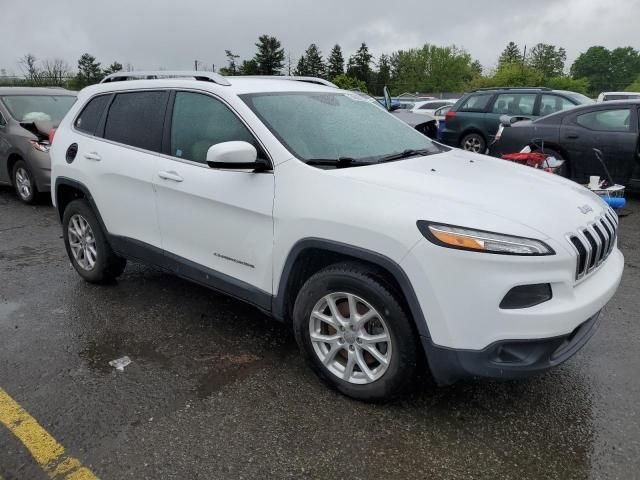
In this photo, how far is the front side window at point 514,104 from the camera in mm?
10766

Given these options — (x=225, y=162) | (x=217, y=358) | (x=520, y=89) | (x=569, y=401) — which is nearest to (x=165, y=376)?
(x=217, y=358)

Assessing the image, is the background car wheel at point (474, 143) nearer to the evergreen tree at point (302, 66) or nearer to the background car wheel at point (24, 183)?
the background car wheel at point (24, 183)

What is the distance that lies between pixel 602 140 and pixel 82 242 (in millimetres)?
6887

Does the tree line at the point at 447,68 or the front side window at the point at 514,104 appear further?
the tree line at the point at 447,68

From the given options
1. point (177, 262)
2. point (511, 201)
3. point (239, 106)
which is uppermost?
point (239, 106)

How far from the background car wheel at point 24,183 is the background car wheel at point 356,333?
6585mm

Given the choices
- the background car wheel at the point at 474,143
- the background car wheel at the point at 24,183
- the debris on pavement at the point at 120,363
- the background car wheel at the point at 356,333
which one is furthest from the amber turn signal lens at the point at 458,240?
the background car wheel at the point at 474,143

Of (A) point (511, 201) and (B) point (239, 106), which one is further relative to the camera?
(B) point (239, 106)

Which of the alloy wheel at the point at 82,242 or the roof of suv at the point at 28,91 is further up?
the roof of suv at the point at 28,91

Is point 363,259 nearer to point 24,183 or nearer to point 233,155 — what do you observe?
point 233,155

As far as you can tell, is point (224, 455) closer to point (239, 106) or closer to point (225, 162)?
point (225, 162)

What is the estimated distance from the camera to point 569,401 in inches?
114

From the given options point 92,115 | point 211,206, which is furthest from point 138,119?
point 211,206

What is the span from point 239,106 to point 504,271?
1.85 m
